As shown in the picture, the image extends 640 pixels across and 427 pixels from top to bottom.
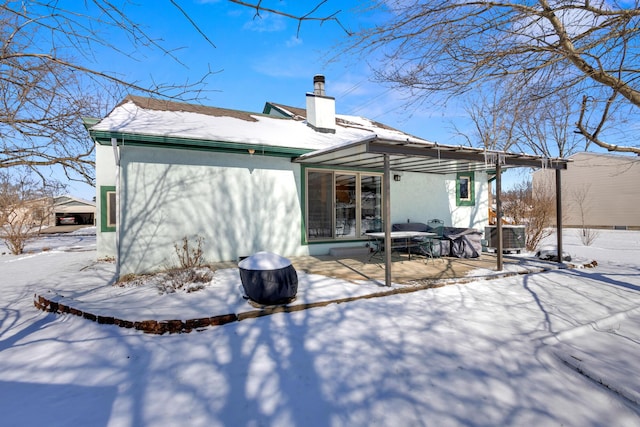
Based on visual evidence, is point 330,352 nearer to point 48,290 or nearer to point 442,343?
point 442,343

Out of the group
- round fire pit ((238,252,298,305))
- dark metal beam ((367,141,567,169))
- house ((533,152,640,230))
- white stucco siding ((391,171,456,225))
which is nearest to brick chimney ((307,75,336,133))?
white stucco siding ((391,171,456,225))

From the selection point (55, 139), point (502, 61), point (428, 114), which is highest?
point (502, 61)

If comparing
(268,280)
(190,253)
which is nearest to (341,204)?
(190,253)

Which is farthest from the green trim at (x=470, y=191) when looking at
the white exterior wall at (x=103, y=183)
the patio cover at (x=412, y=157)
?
the white exterior wall at (x=103, y=183)

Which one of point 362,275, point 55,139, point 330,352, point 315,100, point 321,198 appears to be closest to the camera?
point 330,352

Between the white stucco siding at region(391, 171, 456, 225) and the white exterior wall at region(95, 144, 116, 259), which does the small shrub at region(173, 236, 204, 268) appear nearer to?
the white exterior wall at region(95, 144, 116, 259)

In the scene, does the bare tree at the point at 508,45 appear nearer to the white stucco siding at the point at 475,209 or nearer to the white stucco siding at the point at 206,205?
the white stucco siding at the point at 206,205

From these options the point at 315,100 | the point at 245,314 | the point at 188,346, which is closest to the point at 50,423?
the point at 188,346

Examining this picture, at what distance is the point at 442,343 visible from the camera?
3322 mm

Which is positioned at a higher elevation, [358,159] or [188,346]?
[358,159]

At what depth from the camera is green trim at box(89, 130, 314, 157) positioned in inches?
227

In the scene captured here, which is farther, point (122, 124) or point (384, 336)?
point (122, 124)

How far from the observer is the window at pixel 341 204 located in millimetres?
8250

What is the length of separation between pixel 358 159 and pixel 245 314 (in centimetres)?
469
